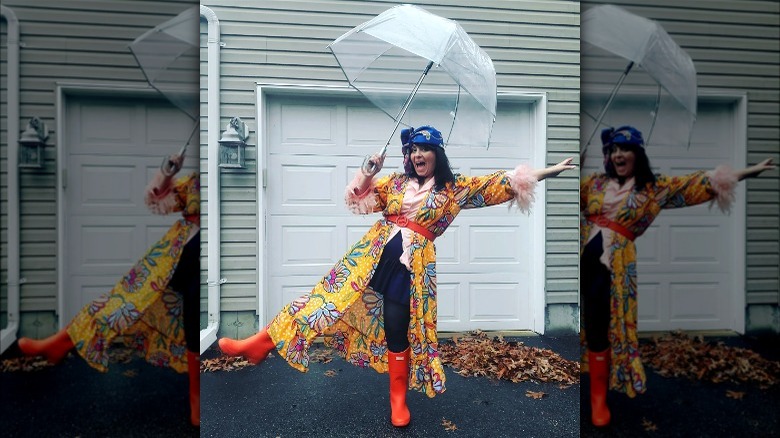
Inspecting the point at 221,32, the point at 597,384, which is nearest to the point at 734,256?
the point at 597,384

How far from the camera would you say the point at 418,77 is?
83.8 inches

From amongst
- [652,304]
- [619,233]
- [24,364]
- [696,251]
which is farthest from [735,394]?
[24,364]

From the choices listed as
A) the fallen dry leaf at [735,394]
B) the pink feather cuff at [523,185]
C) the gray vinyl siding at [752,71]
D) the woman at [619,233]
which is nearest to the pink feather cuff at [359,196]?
the pink feather cuff at [523,185]

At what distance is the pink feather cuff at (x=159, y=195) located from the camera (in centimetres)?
222

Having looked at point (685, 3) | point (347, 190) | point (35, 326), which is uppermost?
point (685, 3)

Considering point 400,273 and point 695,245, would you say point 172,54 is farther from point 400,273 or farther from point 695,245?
point 695,245

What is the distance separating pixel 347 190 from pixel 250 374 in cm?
101

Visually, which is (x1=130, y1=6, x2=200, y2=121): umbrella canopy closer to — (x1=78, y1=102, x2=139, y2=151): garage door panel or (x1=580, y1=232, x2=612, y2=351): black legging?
(x1=78, y1=102, x2=139, y2=151): garage door panel

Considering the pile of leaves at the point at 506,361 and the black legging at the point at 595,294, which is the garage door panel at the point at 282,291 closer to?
the pile of leaves at the point at 506,361

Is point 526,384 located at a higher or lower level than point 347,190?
lower

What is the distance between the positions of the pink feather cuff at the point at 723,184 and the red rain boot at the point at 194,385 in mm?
2579

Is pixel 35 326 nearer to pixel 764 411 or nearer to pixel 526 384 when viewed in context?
pixel 526 384

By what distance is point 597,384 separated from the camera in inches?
86.1

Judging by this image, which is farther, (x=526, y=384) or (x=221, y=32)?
(x=526, y=384)
